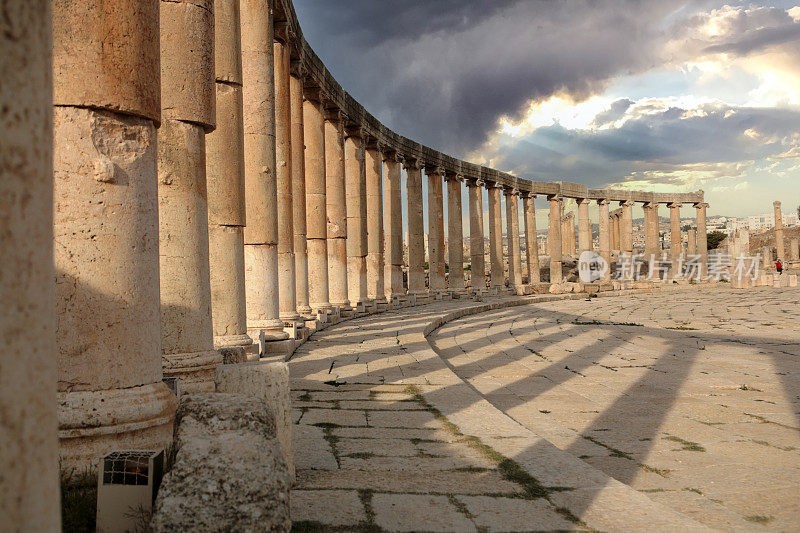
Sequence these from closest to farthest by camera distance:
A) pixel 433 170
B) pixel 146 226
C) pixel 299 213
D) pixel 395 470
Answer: pixel 146 226 < pixel 395 470 < pixel 299 213 < pixel 433 170

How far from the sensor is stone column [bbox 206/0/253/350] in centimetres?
809

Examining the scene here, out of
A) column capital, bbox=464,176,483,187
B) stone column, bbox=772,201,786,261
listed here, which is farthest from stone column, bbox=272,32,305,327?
stone column, bbox=772,201,786,261

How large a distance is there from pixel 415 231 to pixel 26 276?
Answer: 82.9 feet

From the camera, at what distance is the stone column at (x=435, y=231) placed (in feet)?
94.4

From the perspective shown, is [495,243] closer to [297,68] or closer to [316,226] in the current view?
[316,226]

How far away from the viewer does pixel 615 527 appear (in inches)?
136

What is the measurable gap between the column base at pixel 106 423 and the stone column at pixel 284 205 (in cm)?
796

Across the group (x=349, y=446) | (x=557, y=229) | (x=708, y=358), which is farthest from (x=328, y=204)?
(x=557, y=229)

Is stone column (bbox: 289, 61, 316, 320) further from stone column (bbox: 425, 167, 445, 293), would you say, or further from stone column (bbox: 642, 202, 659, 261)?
stone column (bbox: 642, 202, 659, 261)

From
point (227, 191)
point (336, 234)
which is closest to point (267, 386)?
point (227, 191)

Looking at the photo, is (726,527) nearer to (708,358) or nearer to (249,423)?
(249,423)

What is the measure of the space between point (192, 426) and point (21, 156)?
187cm

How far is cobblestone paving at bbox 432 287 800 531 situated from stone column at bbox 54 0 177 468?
7.10 feet

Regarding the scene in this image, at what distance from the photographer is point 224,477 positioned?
288cm
